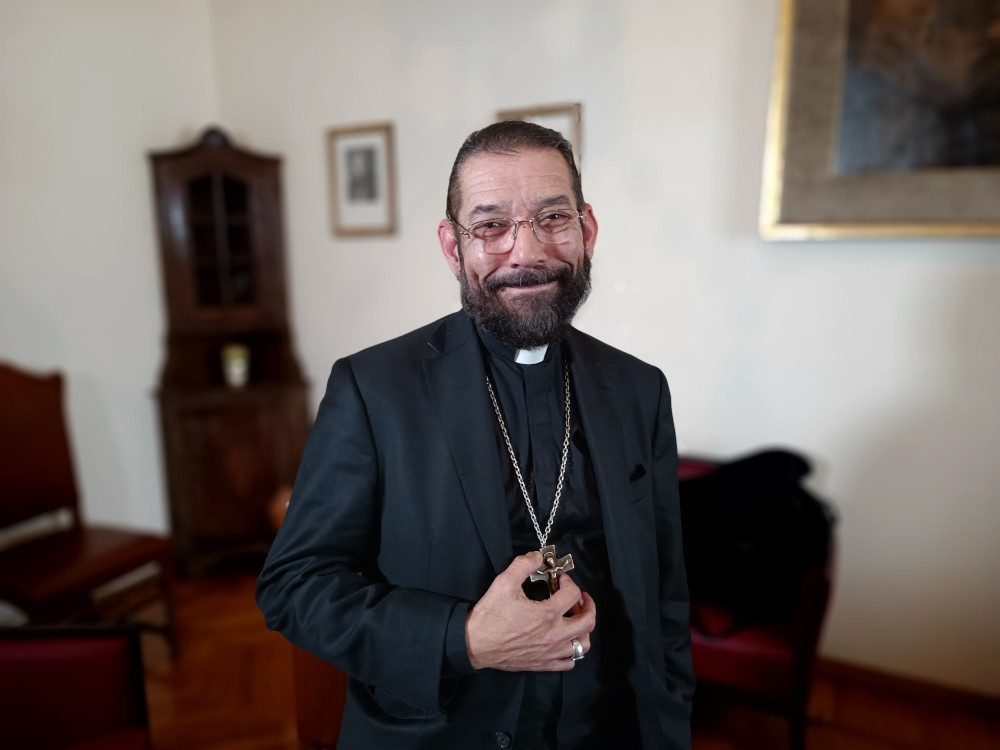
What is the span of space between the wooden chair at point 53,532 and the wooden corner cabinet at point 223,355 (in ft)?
1.63

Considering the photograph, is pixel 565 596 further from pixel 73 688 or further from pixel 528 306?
pixel 73 688

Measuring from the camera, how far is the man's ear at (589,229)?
87 cm

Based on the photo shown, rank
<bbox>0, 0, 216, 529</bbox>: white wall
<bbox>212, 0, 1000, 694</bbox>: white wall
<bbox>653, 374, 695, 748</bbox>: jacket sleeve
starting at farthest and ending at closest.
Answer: <bbox>0, 0, 216, 529</bbox>: white wall < <bbox>212, 0, 1000, 694</bbox>: white wall < <bbox>653, 374, 695, 748</bbox>: jacket sleeve

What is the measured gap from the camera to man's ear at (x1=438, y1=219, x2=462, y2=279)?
2.78ft

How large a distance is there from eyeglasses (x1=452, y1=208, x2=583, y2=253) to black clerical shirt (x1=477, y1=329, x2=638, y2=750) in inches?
7.8

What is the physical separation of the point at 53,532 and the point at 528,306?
2778 mm

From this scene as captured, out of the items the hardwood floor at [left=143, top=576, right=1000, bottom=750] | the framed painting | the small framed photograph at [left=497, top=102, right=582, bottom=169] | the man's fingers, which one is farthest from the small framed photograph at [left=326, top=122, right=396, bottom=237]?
the hardwood floor at [left=143, top=576, right=1000, bottom=750]

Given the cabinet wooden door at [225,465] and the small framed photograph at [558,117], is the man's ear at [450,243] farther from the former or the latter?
the cabinet wooden door at [225,465]

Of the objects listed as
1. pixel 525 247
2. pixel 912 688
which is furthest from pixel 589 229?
pixel 912 688

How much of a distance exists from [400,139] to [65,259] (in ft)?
7.70

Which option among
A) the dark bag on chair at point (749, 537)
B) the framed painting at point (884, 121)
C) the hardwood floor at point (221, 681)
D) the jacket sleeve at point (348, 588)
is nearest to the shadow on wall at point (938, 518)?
the framed painting at point (884, 121)

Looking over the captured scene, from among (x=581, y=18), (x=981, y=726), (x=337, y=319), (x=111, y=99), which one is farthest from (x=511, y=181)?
(x=111, y=99)

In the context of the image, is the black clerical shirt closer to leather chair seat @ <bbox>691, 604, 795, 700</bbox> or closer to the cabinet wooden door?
leather chair seat @ <bbox>691, 604, 795, 700</bbox>

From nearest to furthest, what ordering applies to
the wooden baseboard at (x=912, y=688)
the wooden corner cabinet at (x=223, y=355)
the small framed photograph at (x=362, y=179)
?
the small framed photograph at (x=362, y=179)
the wooden baseboard at (x=912, y=688)
the wooden corner cabinet at (x=223, y=355)
